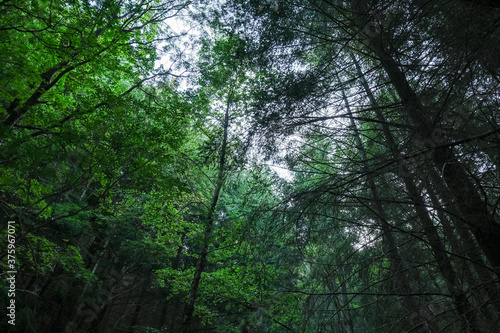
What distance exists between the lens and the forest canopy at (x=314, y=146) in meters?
2.54

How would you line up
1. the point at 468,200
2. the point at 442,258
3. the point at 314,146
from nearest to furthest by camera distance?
1. the point at 468,200
2. the point at 442,258
3. the point at 314,146

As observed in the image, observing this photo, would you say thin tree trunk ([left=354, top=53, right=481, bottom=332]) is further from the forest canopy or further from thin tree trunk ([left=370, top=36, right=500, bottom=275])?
thin tree trunk ([left=370, top=36, right=500, bottom=275])

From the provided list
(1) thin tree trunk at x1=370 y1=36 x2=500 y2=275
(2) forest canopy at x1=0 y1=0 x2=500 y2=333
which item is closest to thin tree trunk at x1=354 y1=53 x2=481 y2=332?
(2) forest canopy at x1=0 y1=0 x2=500 y2=333

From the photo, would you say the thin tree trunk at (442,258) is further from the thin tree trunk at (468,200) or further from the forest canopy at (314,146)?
the thin tree trunk at (468,200)

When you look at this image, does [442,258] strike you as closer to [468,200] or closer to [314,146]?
[468,200]

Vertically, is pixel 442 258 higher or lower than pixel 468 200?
lower

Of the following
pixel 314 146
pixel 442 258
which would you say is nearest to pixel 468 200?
pixel 442 258

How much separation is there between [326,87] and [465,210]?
2198mm

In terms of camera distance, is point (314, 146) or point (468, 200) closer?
point (468, 200)

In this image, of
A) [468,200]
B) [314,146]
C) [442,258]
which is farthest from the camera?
[314,146]

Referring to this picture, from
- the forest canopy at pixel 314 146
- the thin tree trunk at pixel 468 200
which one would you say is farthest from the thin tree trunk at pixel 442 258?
the thin tree trunk at pixel 468 200

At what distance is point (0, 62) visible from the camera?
4281 millimetres

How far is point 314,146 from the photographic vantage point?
431 centimetres

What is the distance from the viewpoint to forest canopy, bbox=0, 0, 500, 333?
100 inches
